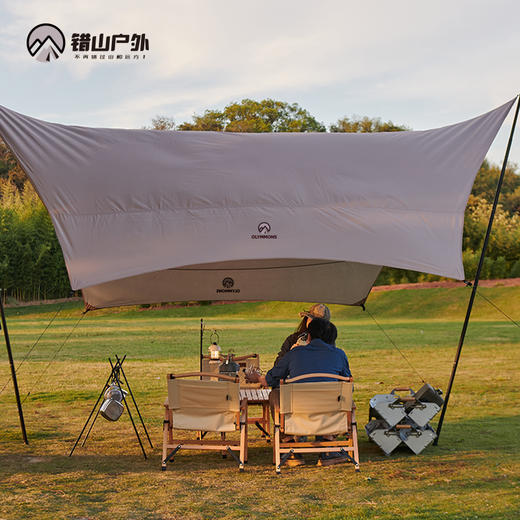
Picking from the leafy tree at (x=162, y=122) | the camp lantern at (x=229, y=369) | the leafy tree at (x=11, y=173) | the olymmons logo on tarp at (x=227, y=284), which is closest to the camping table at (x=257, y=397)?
the camp lantern at (x=229, y=369)

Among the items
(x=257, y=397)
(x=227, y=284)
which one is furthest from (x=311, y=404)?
(x=227, y=284)

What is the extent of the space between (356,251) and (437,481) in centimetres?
168

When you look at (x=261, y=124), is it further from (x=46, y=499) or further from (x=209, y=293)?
(x=46, y=499)

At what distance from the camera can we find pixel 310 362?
195 inches

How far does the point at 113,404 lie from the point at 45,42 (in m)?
23.5

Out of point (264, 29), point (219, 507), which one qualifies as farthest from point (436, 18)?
point (219, 507)

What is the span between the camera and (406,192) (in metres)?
5.26

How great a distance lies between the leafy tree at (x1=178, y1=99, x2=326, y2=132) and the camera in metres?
43.5

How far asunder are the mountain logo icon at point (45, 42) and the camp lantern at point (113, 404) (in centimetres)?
2073

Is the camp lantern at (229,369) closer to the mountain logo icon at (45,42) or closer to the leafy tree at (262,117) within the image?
the mountain logo icon at (45,42)

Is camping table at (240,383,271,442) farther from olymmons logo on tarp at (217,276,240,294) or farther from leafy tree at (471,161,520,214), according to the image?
leafy tree at (471,161,520,214)

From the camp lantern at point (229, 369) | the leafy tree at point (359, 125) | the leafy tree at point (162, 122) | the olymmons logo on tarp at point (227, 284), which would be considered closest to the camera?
the camp lantern at point (229, 369)

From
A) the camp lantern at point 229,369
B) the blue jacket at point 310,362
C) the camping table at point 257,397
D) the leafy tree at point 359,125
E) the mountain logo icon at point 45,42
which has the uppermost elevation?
the leafy tree at point 359,125

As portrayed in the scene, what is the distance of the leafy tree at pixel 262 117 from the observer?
43500mm
